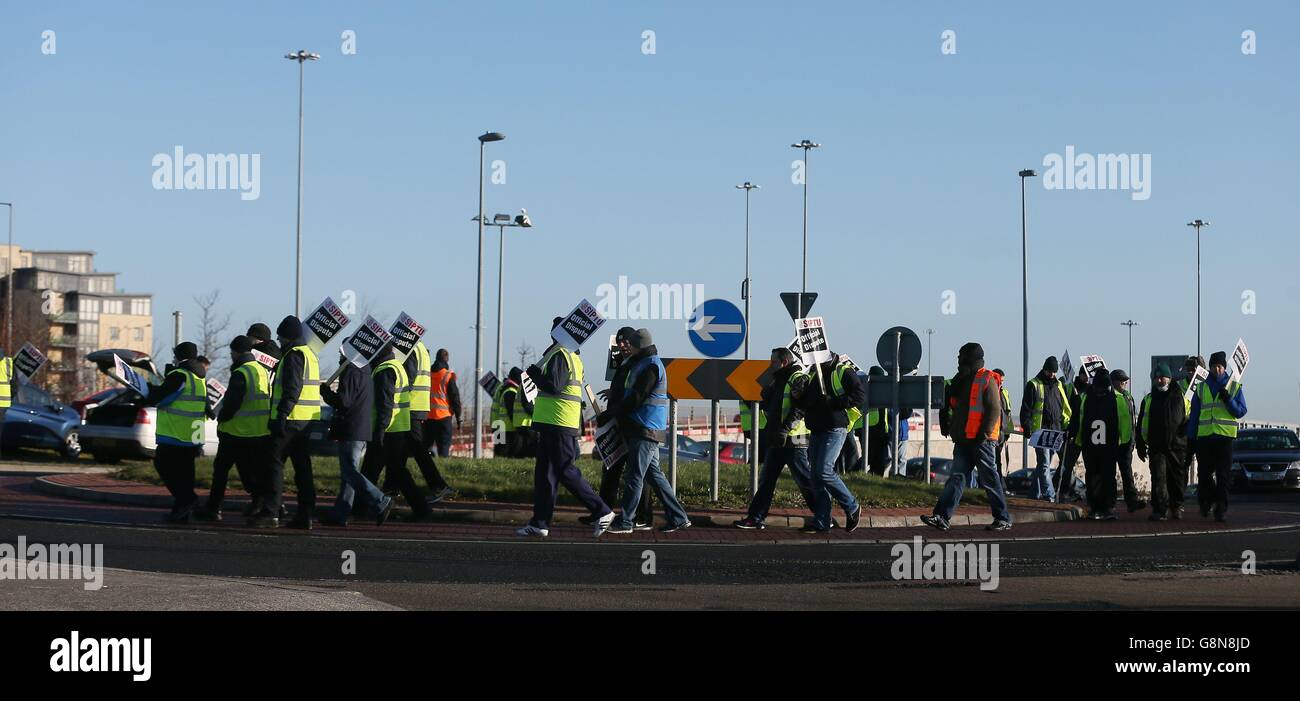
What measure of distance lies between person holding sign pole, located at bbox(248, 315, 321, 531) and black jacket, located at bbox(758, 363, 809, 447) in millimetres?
4354

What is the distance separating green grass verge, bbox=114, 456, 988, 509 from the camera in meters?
17.4

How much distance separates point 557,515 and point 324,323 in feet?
10.5

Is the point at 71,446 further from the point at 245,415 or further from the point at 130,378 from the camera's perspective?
the point at 245,415

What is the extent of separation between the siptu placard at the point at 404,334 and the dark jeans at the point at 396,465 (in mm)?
808

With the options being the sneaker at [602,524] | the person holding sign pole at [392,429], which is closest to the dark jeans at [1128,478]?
the sneaker at [602,524]

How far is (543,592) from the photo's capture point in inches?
389

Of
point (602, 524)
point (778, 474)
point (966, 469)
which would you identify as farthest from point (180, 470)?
point (966, 469)

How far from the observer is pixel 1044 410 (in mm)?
21719

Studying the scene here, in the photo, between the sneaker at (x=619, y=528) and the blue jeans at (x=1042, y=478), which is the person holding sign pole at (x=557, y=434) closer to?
the sneaker at (x=619, y=528)

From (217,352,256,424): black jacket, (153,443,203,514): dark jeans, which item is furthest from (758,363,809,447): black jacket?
(153,443,203,514): dark jeans

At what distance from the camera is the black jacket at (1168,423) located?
60.4 feet
